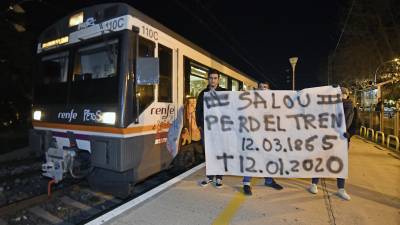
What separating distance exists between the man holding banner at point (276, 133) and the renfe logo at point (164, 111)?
94cm

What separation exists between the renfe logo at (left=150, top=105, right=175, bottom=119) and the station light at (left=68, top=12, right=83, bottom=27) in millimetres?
2003

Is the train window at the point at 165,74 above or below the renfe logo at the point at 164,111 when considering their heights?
above

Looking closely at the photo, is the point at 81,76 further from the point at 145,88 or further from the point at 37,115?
the point at 37,115

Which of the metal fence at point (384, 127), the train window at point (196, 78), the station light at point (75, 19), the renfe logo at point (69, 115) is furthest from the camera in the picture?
the metal fence at point (384, 127)

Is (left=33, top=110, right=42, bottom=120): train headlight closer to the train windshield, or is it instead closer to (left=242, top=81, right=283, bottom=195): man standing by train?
the train windshield

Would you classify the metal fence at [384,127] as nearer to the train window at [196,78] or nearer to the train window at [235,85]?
the train window at [235,85]

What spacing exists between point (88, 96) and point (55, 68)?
4.09ft

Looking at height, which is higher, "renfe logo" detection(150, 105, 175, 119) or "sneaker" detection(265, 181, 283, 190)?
"renfe logo" detection(150, 105, 175, 119)

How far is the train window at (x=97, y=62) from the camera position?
5074 mm

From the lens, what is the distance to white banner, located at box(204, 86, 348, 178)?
475 cm

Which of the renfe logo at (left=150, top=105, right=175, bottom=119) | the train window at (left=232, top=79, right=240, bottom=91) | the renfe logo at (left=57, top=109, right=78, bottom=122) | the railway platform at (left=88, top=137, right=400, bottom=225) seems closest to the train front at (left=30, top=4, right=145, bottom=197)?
the renfe logo at (left=57, top=109, right=78, bottom=122)

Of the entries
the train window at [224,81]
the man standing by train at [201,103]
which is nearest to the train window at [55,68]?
the man standing by train at [201,103]

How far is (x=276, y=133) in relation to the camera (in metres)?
4.90

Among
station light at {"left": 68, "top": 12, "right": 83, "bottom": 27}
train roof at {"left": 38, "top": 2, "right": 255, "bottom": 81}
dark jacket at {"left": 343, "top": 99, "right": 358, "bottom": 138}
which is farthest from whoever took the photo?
station light at {"left": 68, "top": 12, "right": 83, "bottom": 27}
